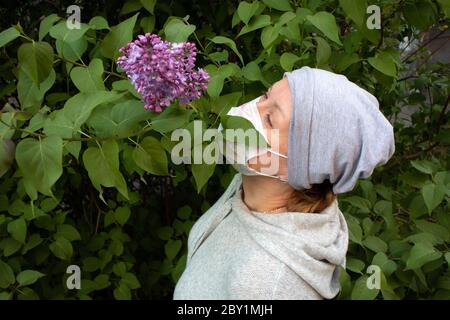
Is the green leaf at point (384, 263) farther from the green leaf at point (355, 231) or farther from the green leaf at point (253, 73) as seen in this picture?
Result: the green leaf at point (253, 73)

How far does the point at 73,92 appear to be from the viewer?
187 centimetres

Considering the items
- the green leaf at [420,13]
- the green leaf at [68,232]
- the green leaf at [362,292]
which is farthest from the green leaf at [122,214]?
the green leaf at [420,13]

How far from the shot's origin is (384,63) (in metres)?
1.43

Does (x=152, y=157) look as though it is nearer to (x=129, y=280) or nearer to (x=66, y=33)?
(x=66, y=33)

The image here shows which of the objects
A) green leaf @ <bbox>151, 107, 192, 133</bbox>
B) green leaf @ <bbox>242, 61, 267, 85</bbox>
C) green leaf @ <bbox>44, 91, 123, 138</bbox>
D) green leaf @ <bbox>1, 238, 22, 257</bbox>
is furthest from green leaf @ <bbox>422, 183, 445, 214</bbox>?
green leaf @ <bbox>1, 238, 22, 257</bbox>

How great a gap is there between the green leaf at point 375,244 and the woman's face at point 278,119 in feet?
1.65

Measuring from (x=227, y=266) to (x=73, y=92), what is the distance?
1.06 metres

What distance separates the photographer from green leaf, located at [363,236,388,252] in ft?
4.81

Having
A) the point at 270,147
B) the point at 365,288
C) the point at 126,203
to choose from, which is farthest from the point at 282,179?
the point at 126,203

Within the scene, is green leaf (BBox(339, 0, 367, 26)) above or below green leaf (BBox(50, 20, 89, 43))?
above

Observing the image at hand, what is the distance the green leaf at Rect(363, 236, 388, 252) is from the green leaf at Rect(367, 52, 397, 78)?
45 cm

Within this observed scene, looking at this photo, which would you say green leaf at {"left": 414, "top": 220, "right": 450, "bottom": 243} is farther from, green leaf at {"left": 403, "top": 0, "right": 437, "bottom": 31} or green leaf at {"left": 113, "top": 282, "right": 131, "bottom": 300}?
green leaf at {"left": 113, "top": 282, "right": 131, "bottom": 300}

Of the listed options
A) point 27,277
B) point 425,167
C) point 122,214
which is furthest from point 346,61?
point 27,277

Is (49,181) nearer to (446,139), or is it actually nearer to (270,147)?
(270,147)
